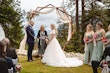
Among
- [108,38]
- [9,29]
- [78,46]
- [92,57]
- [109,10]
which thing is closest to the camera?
[108,38]

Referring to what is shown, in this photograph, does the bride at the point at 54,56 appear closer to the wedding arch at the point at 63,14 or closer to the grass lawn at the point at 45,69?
the grass lawn at the point at 45,69

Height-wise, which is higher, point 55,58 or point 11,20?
point 11,20

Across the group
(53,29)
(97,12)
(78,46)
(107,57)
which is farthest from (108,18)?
(107,57)

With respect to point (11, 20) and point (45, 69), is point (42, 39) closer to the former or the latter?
point (45, 69)

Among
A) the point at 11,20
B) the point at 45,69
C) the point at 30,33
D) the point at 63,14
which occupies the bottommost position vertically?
the point at 45,69

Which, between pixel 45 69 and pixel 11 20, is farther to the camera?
pixel 11 20

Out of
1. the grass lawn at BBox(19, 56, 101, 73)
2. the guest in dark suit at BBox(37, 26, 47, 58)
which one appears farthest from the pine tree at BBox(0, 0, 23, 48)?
the grass lawn at BBox(19, 56, 101, 73)

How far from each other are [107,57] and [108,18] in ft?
43.4

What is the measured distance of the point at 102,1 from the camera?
20.0 m

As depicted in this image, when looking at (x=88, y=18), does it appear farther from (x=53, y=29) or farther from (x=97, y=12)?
(x=53, y=29)

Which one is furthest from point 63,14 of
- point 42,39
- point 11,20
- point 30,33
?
point 11,20

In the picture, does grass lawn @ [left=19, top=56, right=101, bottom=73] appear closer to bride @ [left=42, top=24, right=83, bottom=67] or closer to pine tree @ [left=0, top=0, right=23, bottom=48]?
bride @ [left=42, top=24, right=83, bottom=67]

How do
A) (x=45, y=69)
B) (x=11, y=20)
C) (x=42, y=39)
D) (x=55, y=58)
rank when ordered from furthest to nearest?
(x=11, y=20), (x=42, y=39), (x=55, y=58), (x=45, y=69)

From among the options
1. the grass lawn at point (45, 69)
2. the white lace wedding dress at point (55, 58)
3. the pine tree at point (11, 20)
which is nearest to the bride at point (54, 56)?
the white lace wedding dress at point (55, 58)
